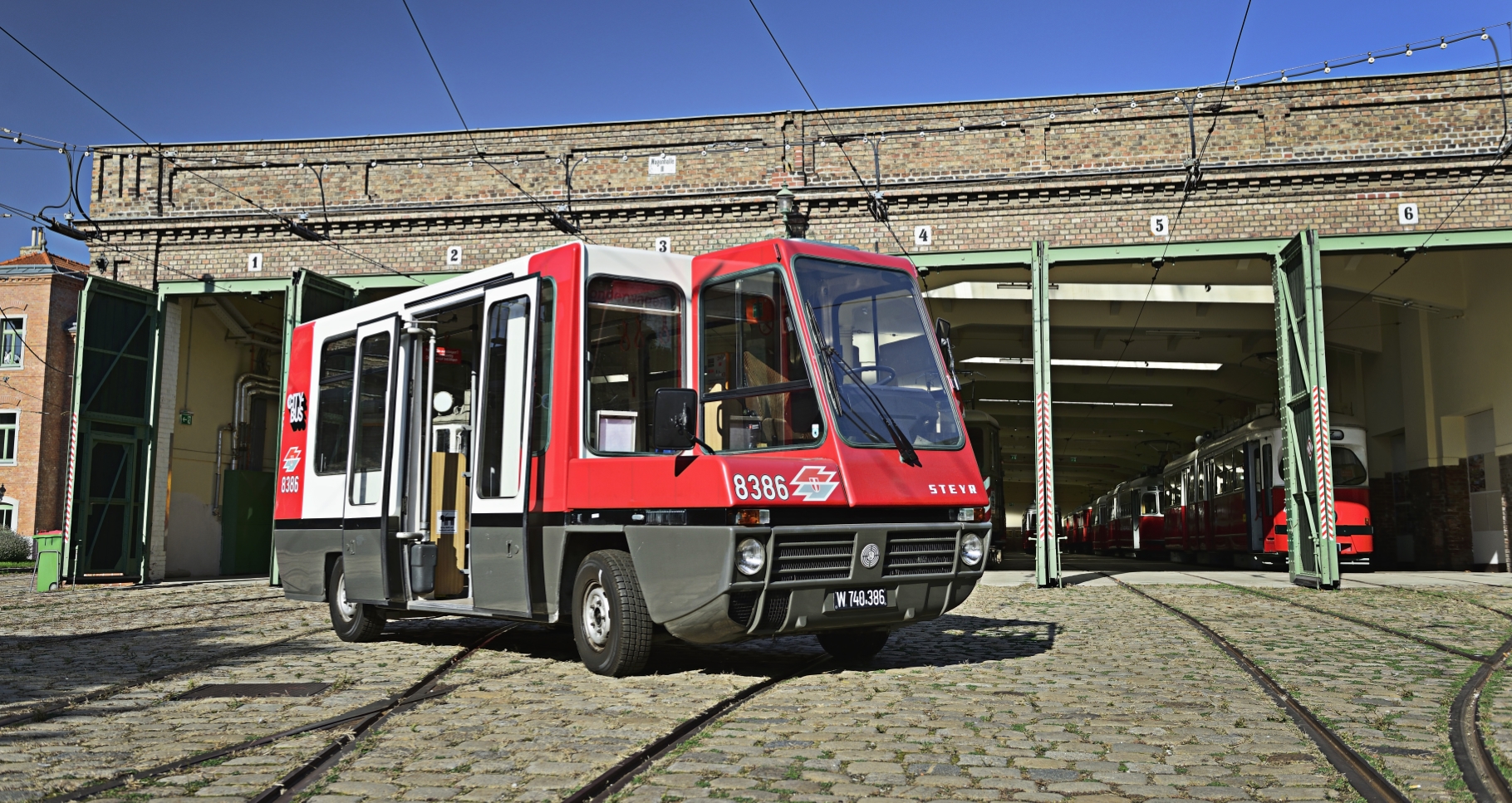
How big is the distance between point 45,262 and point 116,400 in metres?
27.3

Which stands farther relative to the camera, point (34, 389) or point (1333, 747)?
point (34, 389)

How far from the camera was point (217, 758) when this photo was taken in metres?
4.99

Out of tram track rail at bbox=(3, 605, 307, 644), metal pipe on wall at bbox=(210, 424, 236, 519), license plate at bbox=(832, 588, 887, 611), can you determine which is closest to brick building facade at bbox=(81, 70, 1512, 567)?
metal pipe on wall at bbox=(210, 424, 236, 519)

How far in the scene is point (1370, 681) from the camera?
24.3 feet

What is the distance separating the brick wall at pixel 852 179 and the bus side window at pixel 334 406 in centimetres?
1086

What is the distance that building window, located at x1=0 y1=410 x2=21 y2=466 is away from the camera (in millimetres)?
40844

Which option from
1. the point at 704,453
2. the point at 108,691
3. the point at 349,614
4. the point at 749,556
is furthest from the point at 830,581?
the point at 349,614

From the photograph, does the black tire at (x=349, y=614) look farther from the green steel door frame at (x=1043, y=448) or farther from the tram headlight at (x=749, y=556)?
the green steel door frame at (x=1043, y=448)

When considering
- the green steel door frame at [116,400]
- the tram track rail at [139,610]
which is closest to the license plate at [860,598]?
the tram track rail at [139,610]

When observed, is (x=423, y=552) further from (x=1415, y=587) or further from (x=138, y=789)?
(x=1415, y=587)

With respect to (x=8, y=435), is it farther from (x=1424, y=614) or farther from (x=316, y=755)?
(x=316, y=755)

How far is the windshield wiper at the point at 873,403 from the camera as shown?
24.5 feet

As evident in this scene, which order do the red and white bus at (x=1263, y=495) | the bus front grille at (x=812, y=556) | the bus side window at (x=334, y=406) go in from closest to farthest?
1. the bus front grille at (x=812, y=556)
2. the bus side window at (x=334, y=406)
3. the red and white bus at (x=1263, y=495)

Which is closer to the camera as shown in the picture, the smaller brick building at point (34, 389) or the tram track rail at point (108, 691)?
the tram track rail at point (108, 691)
